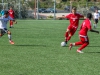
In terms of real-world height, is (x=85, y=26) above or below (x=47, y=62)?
above

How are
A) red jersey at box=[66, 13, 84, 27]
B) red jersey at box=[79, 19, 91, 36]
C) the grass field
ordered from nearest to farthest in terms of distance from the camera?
the grass field < red jersey at box=[79, 19, 91, 36] < red jersey at box=[66, 13, 84, 27]

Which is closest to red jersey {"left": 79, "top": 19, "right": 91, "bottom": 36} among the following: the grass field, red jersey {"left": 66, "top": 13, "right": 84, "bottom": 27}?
the grass field

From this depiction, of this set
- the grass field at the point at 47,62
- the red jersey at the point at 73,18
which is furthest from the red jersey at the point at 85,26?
the red jersey at the point at 73,18

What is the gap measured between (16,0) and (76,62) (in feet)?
148

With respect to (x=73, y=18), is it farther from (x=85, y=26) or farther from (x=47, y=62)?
(x=47, y=62)

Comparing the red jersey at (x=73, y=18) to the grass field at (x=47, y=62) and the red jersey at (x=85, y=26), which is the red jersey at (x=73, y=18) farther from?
the red jersey at (x=85, y=26)

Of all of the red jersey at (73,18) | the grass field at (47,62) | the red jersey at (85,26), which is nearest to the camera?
the grass field at (47,62)

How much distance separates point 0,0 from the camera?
55.3 meters

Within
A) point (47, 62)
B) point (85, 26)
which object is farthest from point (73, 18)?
point (47, 62)

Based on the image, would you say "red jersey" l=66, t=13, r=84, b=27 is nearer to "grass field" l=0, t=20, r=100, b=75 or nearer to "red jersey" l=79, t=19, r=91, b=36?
"grass field" l=0, t=20, r=100, b=75

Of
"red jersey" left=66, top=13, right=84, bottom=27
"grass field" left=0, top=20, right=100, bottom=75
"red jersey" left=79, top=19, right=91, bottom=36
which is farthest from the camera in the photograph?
"red jersey" left=66, top=13, right=84, bottom=27

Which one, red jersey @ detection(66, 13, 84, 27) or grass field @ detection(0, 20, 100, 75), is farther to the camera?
red jersey @ detection(66, 13, 84, 27)

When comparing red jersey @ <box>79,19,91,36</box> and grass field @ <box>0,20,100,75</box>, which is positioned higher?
red jersey @ <box>79,19,91,36</box>

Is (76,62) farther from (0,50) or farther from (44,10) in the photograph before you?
(44,10)
